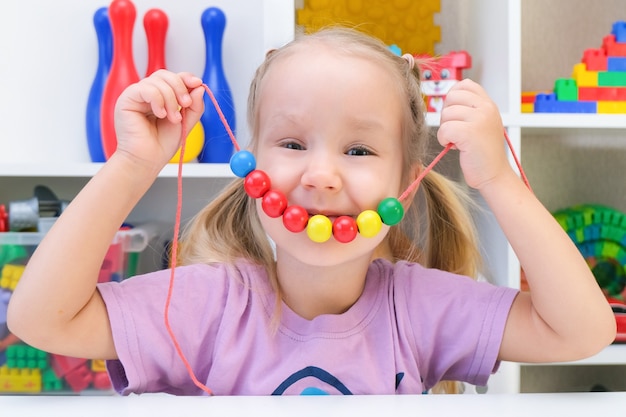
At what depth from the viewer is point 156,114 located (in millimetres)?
685

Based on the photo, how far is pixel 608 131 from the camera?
5.40ft

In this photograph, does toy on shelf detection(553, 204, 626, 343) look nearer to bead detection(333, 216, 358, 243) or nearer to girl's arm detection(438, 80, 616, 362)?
→ girl's arm detection(438, 80, 616, 362)

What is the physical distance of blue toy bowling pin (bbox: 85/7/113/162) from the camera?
1464 millimetres

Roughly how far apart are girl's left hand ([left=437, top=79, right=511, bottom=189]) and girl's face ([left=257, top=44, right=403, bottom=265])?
8 centimetres

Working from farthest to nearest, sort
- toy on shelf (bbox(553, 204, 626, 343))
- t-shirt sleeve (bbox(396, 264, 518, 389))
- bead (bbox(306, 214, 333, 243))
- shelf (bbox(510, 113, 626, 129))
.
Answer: toy on shelf (bbox(553, 204, 626, 343)) < shelf (bbox(510, 113, 626, 129)) < t-shirt sleeve (bbox(396, 264, 518, 389)) < bead (bbox(306, 214, 333, 243))

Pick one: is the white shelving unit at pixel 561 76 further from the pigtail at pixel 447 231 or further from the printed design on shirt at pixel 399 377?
the printed design on shirt at pixel 399 377

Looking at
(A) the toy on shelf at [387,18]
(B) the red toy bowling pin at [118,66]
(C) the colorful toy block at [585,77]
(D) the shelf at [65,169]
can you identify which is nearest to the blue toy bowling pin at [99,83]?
(B) the red toy bowling pin at [118,66]

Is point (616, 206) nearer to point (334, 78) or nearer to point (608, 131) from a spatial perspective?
point (608, 131)

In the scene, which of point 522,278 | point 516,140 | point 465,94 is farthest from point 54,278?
point 522,278

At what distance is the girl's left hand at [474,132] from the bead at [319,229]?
0.14 meters

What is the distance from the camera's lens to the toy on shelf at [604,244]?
1.42m

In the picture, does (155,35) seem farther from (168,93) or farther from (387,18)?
(168,93)

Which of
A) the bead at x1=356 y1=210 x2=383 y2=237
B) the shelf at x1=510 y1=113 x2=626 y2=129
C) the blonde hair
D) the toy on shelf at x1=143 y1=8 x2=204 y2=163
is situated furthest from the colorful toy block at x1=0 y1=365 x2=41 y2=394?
the shelf at x1=510 y1=113 x2=626 y2=129

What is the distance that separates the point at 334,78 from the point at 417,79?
0.19 meters
